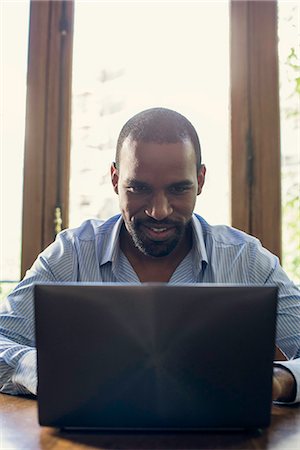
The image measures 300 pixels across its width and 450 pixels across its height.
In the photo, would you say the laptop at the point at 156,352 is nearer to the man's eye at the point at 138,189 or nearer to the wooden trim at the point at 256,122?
the man's eye at the point at 138,189

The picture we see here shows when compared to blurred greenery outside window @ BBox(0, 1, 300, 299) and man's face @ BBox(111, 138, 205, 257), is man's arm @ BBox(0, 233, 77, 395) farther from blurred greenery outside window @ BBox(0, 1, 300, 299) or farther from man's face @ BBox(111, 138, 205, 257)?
blurred greenery outside window @ BBox(0, 1, 300, 299)

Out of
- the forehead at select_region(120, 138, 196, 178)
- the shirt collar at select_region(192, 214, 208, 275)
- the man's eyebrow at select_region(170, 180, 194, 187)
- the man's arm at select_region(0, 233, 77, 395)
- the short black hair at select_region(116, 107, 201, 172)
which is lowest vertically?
the man's arm at select_region(0, 233, 77, 395)

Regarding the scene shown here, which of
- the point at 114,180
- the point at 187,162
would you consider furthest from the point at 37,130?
the point at 187,162

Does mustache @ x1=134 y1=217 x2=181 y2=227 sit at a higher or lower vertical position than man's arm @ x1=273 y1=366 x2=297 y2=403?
higher

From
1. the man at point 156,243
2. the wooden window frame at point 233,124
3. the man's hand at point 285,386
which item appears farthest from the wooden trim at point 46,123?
the man's hand at point 285,386

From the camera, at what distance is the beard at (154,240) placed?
1608 millimetres

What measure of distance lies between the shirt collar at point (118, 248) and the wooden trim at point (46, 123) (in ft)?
2.48

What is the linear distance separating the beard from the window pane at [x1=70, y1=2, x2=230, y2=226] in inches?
35.0

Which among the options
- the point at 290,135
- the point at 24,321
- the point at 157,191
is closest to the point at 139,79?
the point at 290,135

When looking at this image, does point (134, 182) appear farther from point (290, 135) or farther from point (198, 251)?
point (290, 135)

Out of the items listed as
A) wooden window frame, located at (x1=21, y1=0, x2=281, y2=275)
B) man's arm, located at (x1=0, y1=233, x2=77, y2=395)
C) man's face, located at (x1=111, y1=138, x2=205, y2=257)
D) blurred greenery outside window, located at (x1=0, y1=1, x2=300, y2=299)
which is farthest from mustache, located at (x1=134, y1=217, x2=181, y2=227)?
blurred greenery outside window, located at (x1=0, y1=1, x2=300, y2=299)

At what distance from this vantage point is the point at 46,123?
8.25 feet

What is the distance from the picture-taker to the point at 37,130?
251cm

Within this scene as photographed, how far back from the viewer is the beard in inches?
63.3
